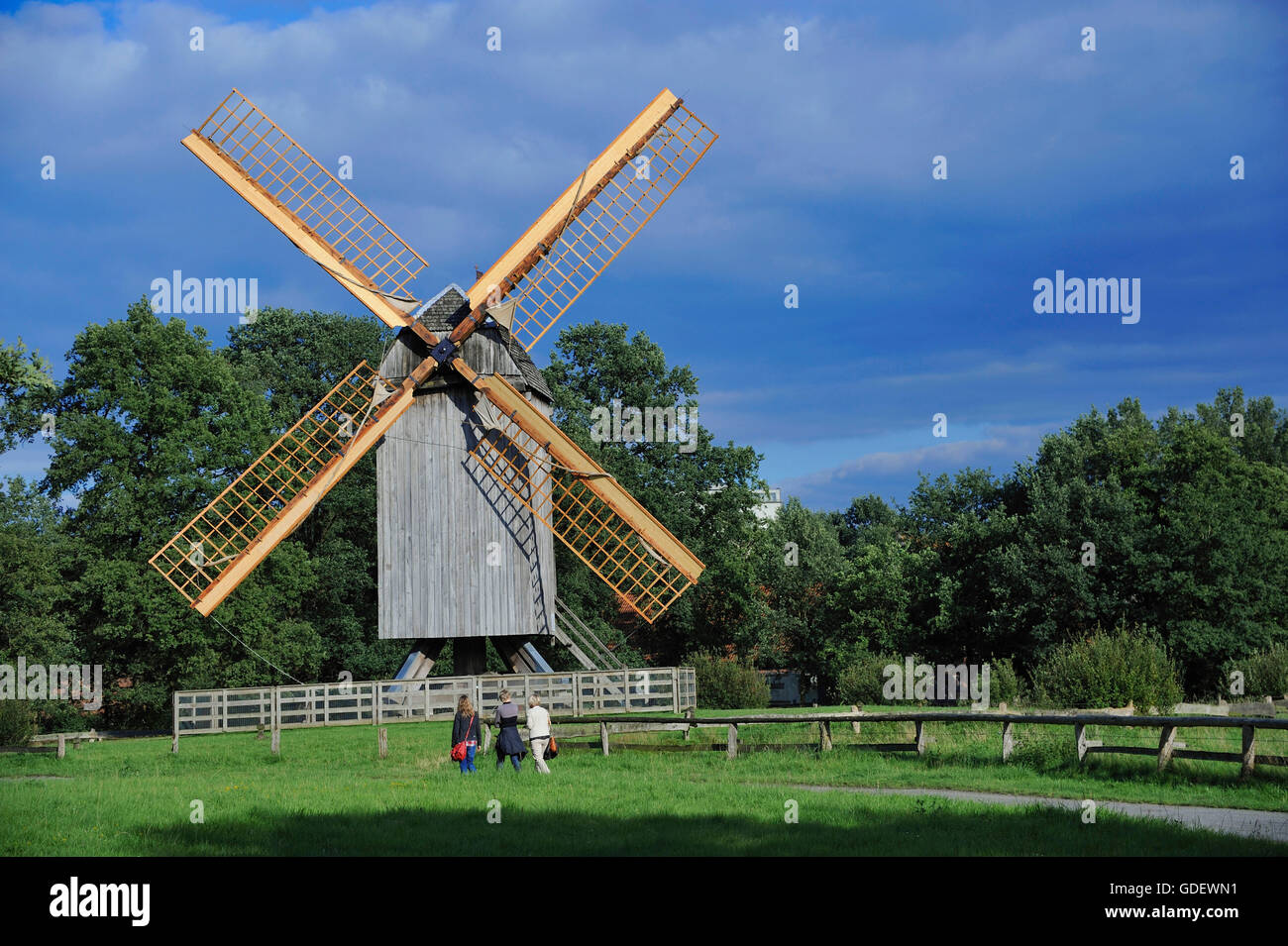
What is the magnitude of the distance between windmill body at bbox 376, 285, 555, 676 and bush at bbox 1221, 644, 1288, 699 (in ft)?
68.8

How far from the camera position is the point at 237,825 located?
11.9m

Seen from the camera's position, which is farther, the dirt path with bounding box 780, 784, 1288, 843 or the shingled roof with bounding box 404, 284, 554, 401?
the shingled roof with bounding box 404, 284, 554, 401

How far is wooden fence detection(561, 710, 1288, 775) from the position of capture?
14.2 metres

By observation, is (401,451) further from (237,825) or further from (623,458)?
(623,458)

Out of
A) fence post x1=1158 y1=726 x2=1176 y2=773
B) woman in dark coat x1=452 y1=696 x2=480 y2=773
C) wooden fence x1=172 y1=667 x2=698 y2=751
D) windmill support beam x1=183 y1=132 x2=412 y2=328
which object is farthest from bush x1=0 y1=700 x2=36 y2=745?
fence post x1=1158 y1=726 x2=1176 y2=773

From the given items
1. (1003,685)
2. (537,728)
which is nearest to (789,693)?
(1003,685)

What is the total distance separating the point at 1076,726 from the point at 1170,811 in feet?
11.5

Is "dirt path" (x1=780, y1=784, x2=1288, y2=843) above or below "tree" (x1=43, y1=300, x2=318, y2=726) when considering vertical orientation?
below

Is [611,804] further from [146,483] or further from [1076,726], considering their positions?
[146,483]

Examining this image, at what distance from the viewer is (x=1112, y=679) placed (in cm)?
2562

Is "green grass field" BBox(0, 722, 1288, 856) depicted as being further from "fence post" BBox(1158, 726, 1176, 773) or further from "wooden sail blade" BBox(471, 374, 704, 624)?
"wooden sail blade" BBox(471, 374, 704, 624)

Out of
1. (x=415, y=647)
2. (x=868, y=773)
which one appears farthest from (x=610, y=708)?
(x=868, y=773)

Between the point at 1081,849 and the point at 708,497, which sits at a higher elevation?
the point at 708,497
